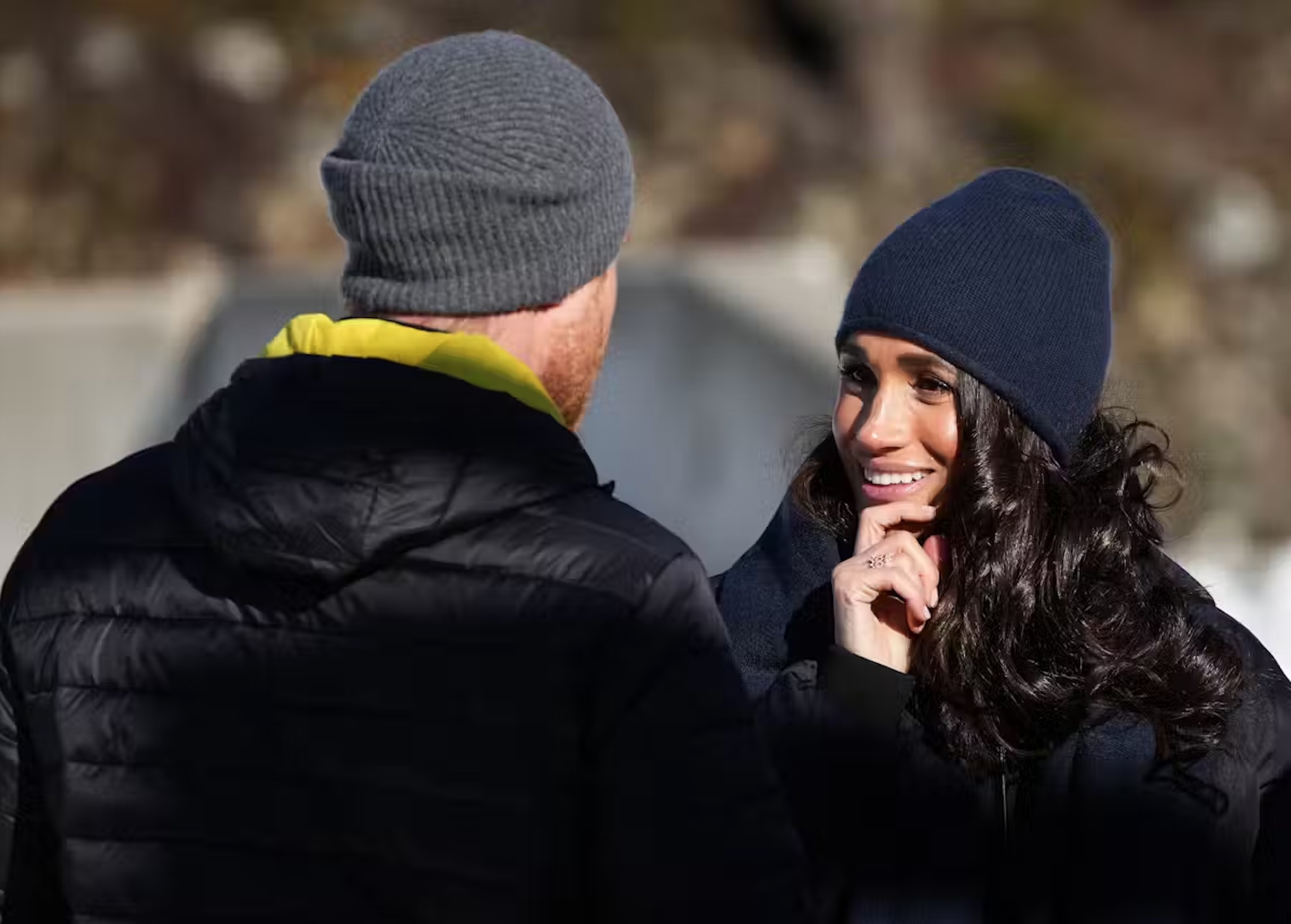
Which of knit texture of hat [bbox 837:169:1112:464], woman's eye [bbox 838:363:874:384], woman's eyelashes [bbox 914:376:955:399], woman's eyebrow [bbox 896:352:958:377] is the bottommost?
woman's eye [bbox 838:363:874:384]

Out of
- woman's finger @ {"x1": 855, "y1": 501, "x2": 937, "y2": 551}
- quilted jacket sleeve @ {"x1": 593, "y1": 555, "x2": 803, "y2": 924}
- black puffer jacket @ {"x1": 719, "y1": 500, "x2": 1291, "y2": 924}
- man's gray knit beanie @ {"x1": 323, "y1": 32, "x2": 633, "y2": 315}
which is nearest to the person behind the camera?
quilted jacket sleeve @ {"x1": 593, "y1": 555, "x2": 803, "y2": 924}

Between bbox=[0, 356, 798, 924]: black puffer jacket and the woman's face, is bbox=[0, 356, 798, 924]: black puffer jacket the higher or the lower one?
the lower one

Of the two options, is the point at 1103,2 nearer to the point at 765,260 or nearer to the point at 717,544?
the point at 765,260

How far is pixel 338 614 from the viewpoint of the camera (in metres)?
1.42

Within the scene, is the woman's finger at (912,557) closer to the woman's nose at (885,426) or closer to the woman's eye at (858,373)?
the woman's nose at (885,426)

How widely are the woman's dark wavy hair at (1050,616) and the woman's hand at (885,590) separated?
0.11ft

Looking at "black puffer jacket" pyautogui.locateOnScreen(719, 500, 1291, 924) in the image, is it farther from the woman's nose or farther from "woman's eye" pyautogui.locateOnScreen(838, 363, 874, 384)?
"woman's eye" pyautogui.locateOnScreen(838, 363, 874, 384)

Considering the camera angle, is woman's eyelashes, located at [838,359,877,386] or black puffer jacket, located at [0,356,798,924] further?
woman's eyelashes, located at [838,359,877,386]

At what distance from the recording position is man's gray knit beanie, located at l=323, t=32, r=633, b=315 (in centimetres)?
148

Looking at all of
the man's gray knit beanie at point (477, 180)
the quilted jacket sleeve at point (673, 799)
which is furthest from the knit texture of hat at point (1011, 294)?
the quilted jacket sleeve at point (673, 799)

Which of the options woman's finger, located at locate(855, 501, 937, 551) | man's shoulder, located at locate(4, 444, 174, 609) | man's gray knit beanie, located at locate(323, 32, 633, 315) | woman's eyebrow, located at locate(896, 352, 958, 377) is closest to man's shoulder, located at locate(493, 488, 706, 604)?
man's gray knit beanie, located at locate(323, 32, 633, 315)

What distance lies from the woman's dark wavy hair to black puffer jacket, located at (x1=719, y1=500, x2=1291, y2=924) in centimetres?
3

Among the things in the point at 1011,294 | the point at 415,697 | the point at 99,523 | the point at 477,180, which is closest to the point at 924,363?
the point at 1011,294

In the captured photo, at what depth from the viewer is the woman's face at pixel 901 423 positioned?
202 centimetres
